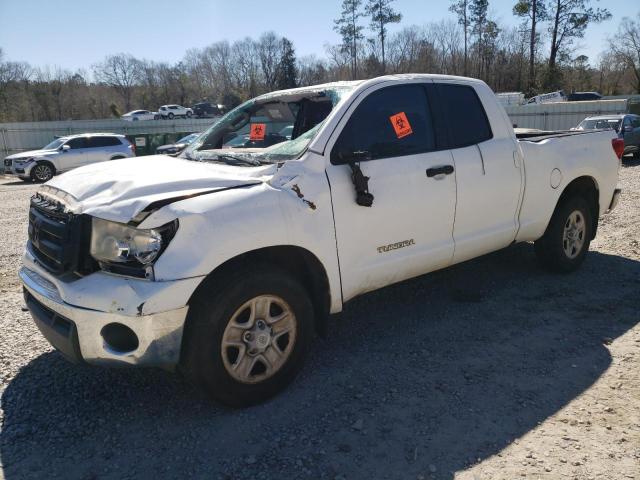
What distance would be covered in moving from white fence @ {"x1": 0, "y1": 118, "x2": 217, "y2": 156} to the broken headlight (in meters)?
27.9

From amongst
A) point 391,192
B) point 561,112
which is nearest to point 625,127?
point 561,112

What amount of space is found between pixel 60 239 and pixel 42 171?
1852 centimetres

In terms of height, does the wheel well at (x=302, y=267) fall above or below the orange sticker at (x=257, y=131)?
below

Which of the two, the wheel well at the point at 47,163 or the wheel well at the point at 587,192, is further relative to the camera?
the wheel well at the point at 47,163

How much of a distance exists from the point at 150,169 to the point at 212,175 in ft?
1.77

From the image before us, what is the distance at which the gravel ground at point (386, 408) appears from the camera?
107 inches

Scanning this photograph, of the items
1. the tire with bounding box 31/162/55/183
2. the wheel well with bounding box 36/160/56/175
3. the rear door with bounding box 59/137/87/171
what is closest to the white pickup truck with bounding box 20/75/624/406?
the rear door with bounding box 59/137/87/171

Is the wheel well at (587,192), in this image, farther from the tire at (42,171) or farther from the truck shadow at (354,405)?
the tire at (42,171)

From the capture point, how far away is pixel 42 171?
19.1m

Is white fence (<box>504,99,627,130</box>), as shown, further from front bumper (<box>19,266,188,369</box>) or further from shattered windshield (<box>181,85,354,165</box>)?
front bumper (<box>19,266,188,369</box>)

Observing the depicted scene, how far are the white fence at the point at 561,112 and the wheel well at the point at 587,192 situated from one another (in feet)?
68.3

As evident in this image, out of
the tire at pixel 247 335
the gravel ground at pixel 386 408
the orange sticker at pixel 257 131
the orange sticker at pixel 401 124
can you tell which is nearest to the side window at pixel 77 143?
the gravel ground at pixel 386 408

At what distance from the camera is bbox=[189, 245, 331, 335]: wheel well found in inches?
122

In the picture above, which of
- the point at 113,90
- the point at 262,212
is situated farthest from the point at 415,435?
the point at 113,90
